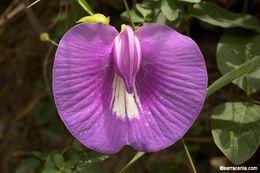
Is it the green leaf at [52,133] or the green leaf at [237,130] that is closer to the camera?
the green leaf at [237,130]

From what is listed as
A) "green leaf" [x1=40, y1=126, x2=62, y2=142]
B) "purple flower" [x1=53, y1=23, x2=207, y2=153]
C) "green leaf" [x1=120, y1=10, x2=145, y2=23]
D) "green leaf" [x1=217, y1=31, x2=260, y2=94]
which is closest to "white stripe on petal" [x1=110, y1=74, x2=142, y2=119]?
"purple flower" [x1=53, y1=23, x2=207, y2=153]

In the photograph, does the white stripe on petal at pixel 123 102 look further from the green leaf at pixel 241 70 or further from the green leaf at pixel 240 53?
the green leaf at pixel 240 53

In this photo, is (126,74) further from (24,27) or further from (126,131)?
(24,27)

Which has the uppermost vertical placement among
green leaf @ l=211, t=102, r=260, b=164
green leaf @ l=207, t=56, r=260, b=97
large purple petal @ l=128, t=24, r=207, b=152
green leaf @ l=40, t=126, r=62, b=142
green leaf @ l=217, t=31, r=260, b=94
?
large purple petal @ l=128, t=24, r=207, b=152

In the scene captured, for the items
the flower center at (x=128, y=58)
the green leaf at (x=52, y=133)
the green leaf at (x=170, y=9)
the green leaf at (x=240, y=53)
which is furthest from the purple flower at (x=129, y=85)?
the green leaf at (x=52, y=133)

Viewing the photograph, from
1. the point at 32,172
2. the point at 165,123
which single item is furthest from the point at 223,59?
the point at 32,172

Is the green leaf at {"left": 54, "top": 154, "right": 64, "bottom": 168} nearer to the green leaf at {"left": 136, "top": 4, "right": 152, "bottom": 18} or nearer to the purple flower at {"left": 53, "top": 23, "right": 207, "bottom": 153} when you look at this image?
the purple flower at {"left": 53, "top": 23, "right": 207, "bottom": 153}

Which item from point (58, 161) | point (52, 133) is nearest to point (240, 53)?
point (58, 161)
